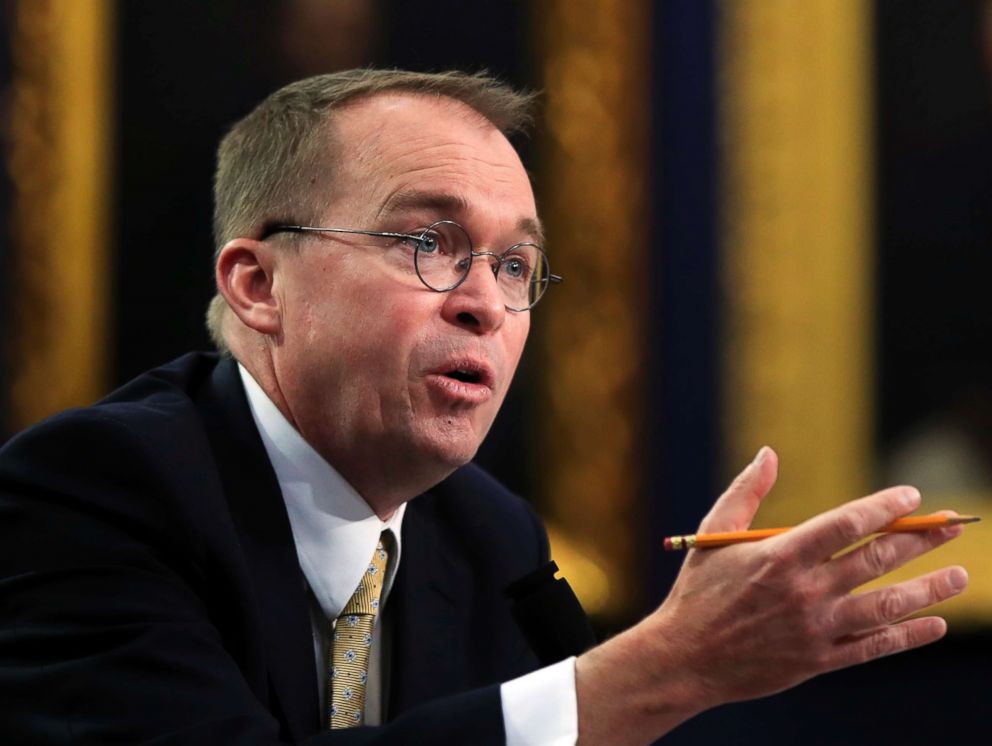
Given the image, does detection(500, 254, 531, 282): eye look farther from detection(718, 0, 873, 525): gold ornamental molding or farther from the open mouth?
detection(718, 0, 873, 525): gold ornamental molding

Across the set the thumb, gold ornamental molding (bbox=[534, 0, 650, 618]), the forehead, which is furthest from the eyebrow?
gold ornamental molding (bbox=[534, 0, 650, 618])

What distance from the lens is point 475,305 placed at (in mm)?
1827

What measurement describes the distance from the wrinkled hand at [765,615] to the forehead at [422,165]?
0.64m

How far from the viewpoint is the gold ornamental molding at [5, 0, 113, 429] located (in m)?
3.45

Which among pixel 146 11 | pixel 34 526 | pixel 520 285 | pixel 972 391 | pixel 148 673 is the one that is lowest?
pixel 972 391

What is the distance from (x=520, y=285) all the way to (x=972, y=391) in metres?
2.10

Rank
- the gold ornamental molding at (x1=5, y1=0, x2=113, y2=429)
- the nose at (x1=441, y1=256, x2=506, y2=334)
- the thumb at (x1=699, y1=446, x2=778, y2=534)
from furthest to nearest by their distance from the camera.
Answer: the gold ornamental molding at (x1=5, y1=0, x2=113, y2=429) → the nose at (x1=441, y1=256, x2=506, y2=334) → the thumb at (x1=699, y1=446, x2=778, y2=534)

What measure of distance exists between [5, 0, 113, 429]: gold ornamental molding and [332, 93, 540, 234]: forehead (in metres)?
1.74

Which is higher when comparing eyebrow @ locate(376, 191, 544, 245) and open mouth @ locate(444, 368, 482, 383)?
eyebrow @ locate(376, 191, 544, 245)

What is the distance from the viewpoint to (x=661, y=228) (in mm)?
3631

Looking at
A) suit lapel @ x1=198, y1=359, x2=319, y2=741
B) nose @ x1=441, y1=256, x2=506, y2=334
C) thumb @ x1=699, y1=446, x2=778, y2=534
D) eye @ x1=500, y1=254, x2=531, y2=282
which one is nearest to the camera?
thumb @ x1=699, y1=446, x2=778, y2=534

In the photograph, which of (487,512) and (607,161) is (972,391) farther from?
(487,512)

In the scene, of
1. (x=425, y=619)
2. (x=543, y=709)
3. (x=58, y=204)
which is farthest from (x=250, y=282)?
(x=58, y=204)

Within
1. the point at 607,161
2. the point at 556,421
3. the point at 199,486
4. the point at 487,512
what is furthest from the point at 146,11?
the point at 199,486
